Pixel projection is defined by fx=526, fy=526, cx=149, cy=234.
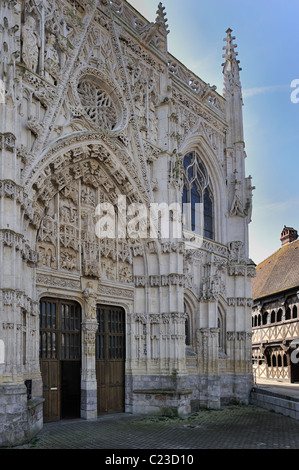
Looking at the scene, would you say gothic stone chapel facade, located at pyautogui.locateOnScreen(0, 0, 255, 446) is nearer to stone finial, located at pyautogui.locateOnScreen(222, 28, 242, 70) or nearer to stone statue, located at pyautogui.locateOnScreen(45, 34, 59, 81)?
stone statue, located at pyautogui.locateOnScreen(45, 34, 59, 81)

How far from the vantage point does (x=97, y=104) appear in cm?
1670

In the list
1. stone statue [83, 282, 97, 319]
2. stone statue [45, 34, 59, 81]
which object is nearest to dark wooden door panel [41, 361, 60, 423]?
stone statue [83, 282, 97, 319]

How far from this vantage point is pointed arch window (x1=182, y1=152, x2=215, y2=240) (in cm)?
2073

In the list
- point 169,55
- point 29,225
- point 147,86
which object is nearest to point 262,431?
point 29,225

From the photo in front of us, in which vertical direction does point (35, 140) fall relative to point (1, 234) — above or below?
above

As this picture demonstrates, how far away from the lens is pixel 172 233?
17.6 m

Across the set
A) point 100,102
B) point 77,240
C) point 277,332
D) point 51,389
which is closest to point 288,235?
point 277,332

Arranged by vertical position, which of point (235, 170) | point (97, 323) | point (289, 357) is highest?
point (235, 170)

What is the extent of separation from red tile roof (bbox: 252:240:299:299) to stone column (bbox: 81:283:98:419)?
768 inches

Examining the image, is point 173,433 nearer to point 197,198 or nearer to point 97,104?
point 97,104

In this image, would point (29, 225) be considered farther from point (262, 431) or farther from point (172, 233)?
point (262, 431)

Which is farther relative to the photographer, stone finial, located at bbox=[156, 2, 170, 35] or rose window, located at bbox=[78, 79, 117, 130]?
stone finial, located at bbox=[156, 2, 170, 35]
